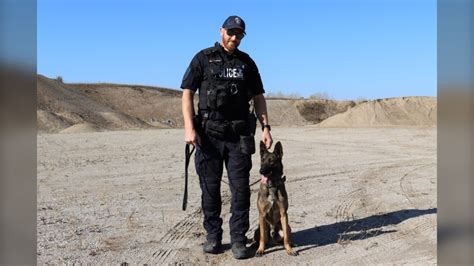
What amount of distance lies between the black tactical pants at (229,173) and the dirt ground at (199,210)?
1.27ft

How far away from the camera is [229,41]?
4.96 m

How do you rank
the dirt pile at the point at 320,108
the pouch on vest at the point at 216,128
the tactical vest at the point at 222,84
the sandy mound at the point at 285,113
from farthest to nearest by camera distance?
the dirt pile at the point at 320,108, the sandy mound at the point at 285,113, the pouch on vest at the point at 216,128, the tactical vest at the point at 222,84

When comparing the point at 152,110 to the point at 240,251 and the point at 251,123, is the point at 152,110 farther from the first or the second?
the point at 240,251

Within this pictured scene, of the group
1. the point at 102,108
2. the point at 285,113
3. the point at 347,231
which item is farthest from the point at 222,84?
the point at 285,113

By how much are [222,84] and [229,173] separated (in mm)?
972

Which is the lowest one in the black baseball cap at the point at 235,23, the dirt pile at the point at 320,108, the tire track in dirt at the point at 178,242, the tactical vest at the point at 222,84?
the tire track in dirt at the point at 178,242

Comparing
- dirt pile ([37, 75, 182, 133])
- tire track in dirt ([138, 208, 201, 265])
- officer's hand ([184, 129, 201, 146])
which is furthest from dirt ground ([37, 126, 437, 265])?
dirt pile ([37, 75, 182, 133])

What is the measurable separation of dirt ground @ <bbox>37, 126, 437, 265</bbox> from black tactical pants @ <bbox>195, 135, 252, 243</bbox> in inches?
15.3

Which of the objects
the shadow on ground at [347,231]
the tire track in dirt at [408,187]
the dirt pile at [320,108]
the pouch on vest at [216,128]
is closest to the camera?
the pouch on vest at [216,128]

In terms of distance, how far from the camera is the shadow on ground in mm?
6043

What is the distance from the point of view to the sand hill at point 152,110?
3788 centimetres

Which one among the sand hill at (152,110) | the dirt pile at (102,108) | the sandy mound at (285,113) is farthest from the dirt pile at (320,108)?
the dirt pile at (102,108)

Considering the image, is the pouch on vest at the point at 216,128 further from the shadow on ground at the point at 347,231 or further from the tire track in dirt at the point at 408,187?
the tire track in dirt at the point at 408,187
